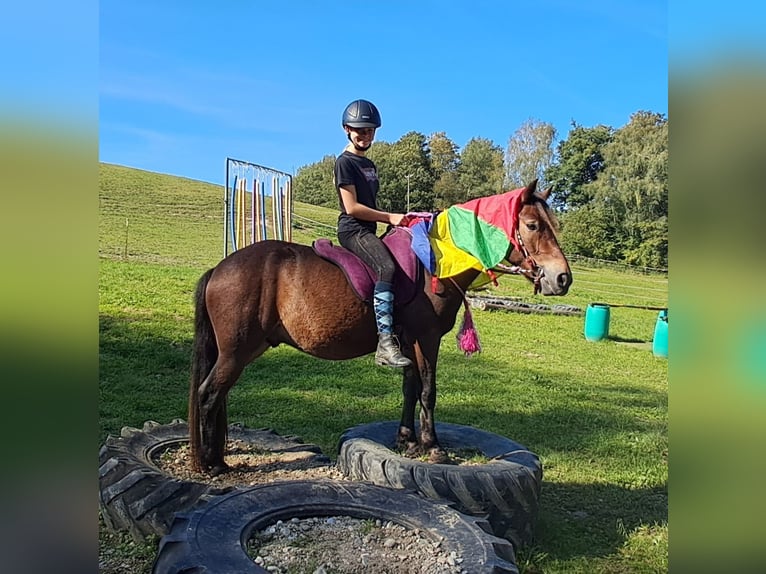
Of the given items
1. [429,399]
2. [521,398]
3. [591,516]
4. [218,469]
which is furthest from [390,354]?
[521,398]

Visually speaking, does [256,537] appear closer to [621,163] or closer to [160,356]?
[160,356]

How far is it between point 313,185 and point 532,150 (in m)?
18.8

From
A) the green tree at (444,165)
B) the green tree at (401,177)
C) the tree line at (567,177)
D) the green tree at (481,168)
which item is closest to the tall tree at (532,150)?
the tree line at (567,177)

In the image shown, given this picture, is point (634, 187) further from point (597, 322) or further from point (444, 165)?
point (597, 322)

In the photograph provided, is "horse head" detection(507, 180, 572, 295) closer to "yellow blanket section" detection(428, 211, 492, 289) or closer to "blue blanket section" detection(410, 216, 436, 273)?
"yellow blanket section" detection(428, 211, 492, 289)

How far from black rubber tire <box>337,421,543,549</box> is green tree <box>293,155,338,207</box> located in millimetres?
21245

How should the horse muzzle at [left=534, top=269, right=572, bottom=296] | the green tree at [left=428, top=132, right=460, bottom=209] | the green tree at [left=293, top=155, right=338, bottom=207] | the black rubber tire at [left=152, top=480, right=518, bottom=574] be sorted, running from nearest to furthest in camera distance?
the black rubber tire at [left=152, top=480, right=518, bottom=574]
the horse muzzle at [left=534, top=269, right=572, bottom=296]
the green tree at [left=428, top=132, right=460, bottom=209]
the green tree at [left=293, top=155, right=338, bottom=207]

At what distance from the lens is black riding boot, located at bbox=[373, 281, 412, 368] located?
11.7 feet

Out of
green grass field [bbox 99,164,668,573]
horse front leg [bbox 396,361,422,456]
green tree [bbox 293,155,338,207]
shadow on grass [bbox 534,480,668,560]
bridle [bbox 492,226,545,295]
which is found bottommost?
shadow on grass [bbox 534,480,668,560]

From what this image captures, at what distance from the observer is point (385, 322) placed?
358cm

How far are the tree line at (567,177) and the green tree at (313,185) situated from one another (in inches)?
2.0

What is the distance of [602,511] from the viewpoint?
420 centimetres

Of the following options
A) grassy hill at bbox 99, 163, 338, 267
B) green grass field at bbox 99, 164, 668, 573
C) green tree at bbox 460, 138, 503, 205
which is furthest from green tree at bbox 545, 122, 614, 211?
green grass field at bbox 99, 164, 668, 573

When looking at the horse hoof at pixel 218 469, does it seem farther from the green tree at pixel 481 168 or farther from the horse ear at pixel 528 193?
the green tree at pixel 481 168
